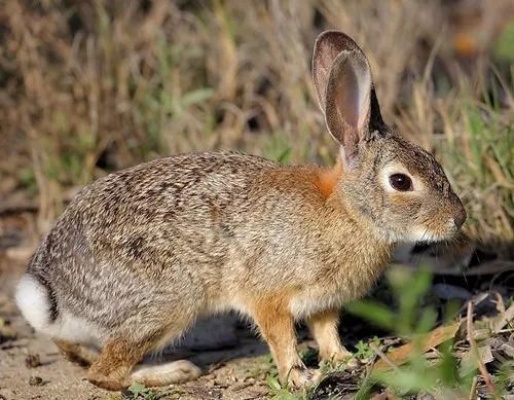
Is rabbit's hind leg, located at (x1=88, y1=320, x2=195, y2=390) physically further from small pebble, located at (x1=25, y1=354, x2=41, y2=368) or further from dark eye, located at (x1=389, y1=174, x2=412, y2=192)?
dark eye, located at (x1=389, y1=174, x2=412, y2=192)

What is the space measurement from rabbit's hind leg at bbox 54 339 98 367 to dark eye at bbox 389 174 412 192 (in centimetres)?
171

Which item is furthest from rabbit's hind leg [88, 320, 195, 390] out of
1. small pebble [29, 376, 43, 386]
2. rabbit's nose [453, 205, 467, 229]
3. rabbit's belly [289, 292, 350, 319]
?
rabbit's nose [453, 205, 467, 229]

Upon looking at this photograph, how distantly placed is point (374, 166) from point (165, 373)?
1.37 m

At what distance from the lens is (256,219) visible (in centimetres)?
493

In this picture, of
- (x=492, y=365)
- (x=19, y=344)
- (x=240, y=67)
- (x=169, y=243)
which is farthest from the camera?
(x=240, y=67)

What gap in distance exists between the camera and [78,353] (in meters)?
5.30

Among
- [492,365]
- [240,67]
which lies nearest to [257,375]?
[492,365]

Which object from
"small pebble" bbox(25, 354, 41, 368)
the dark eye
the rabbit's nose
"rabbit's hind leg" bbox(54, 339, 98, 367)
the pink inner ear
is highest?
the pink inner ear

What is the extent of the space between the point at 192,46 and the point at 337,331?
3.12 meters

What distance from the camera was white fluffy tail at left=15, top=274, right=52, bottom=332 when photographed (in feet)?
16.5

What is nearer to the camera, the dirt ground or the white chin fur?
the white chin fur

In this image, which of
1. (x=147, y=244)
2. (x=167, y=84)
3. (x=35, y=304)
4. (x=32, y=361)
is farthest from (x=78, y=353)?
(x=167, y=84)

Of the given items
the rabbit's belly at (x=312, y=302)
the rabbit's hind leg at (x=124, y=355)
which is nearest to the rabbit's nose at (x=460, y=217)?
the rabbit's belly at (x=312, y=302)

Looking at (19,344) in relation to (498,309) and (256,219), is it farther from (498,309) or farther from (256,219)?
(498,309)
